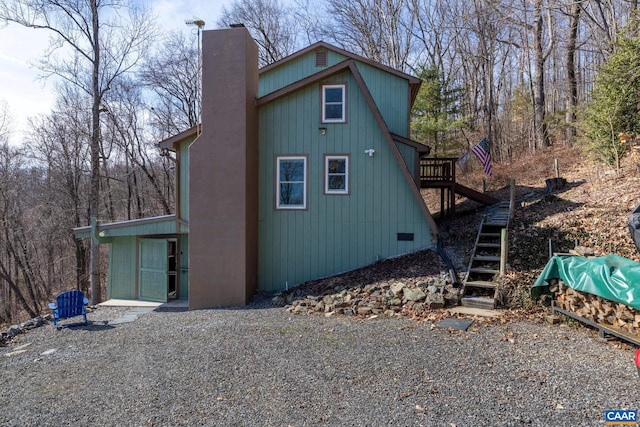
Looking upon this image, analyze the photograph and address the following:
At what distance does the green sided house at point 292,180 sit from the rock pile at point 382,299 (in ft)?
4.74

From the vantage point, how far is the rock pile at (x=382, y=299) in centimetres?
717

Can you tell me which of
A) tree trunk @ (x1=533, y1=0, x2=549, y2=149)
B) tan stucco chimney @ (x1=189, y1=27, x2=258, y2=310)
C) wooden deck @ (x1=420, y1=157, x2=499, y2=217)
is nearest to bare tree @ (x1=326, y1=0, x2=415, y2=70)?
tree trunk @ (x1=533, y1=0, x2=549, y2=149)

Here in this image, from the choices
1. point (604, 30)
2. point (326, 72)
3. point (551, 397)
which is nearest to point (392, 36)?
point (604, 30)

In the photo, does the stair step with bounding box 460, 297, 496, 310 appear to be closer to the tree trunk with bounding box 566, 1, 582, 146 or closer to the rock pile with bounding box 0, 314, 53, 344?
the rock pile with bounding box 0, 314, 53, 344

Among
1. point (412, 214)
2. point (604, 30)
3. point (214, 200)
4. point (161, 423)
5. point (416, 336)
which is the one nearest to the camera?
point (161, 423)

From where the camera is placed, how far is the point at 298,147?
969cm

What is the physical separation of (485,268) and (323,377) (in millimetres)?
5152

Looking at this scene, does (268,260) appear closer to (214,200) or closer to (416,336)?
(214,200)

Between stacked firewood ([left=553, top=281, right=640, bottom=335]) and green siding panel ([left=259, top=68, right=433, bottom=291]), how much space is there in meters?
3.55

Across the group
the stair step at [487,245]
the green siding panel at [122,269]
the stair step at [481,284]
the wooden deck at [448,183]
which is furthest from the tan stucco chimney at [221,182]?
the wooden deck at [448,183]

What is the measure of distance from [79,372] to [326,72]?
26.5 feet

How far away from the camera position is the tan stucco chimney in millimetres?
8680

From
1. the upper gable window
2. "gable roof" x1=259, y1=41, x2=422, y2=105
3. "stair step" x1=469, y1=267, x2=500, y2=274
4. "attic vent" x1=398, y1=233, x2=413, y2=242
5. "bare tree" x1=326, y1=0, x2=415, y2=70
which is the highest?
"bare tree" x1=326, y1=0, x2=415, y2=70

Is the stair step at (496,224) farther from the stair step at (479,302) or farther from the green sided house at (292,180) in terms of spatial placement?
the stair step at (479,302)
